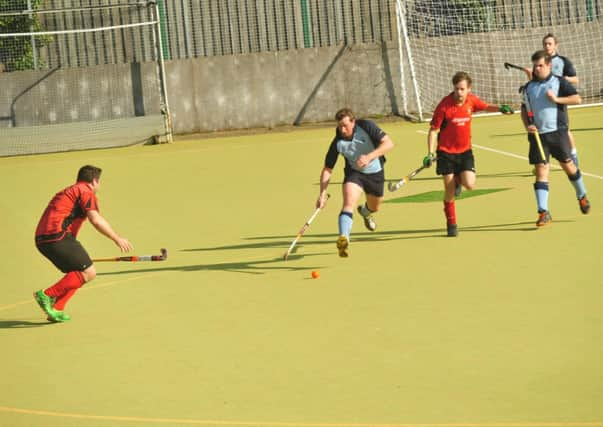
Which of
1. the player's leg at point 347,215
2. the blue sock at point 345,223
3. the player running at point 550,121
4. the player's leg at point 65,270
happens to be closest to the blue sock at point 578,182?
the player running at point 550,121

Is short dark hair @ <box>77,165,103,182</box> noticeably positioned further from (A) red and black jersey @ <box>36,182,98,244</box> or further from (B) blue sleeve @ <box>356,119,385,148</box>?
(B) blue sleeve @ <box>356,119,385,148</box>

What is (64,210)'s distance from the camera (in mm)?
9484

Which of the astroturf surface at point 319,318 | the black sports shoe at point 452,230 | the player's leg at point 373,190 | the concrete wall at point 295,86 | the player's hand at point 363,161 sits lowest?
the astroturf surface at point 319,318

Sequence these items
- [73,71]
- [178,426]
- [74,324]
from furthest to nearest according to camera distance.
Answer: [73,71]
[74,324]
[178,426]

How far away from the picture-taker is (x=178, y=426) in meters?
6.56

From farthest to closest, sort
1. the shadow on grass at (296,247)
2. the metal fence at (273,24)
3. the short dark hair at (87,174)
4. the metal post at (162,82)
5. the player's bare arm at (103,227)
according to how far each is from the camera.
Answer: the metal fence at (273,24) → the metal post at (162,82) → the shadow on grass at (296,247) → the short dark hair at (87,174) → the player's bare arm at (103,227)

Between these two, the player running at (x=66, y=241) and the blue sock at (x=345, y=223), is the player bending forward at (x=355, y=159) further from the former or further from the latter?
the player running at (x=66, y=241)

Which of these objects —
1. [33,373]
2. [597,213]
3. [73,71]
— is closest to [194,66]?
[73,71]

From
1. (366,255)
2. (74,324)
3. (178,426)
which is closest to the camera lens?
(178,426)

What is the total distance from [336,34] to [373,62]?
111cm

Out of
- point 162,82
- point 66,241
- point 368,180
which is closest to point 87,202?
point 66,241

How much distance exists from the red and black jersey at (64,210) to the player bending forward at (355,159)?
256cm

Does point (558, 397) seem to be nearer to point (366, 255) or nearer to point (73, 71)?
point (366, 255)

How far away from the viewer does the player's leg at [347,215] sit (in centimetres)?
1061
